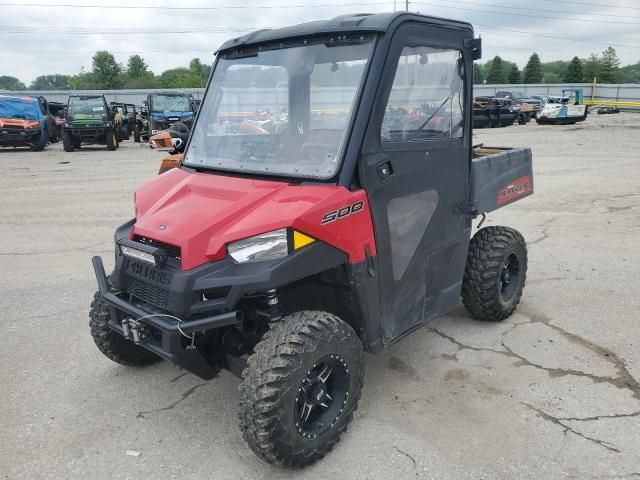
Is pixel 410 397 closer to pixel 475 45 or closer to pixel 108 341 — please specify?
pixel 108 341

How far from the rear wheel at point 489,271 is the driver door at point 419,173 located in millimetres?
354

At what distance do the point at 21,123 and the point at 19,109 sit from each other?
1.89 feet

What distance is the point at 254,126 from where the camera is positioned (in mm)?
3309

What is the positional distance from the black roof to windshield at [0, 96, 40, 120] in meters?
18.0

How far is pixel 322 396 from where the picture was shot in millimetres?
2793

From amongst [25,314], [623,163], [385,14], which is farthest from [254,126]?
[623,163]

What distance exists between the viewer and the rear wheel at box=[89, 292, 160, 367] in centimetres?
343

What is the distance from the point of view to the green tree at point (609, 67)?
7900 centimetres

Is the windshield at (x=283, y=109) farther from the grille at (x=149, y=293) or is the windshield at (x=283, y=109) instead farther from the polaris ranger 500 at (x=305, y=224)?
the grille at (x=149, y=293)

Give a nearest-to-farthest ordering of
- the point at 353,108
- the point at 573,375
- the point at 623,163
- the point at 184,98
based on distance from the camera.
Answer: the point at 353,108, the point at 573,375, the point at 623,163, the point at 184,98

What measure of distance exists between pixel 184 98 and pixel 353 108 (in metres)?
19.5

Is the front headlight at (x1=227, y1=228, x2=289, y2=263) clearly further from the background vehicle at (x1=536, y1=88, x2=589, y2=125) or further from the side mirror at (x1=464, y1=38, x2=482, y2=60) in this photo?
the background vehicle at (x1=536, y1=88, x2=589, y2=125)

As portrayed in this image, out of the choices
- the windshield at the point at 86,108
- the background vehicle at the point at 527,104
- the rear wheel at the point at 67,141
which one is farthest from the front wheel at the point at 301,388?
the background vehicle at the point at 527,104

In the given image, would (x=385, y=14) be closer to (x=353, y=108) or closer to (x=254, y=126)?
(x=353, y=108)
